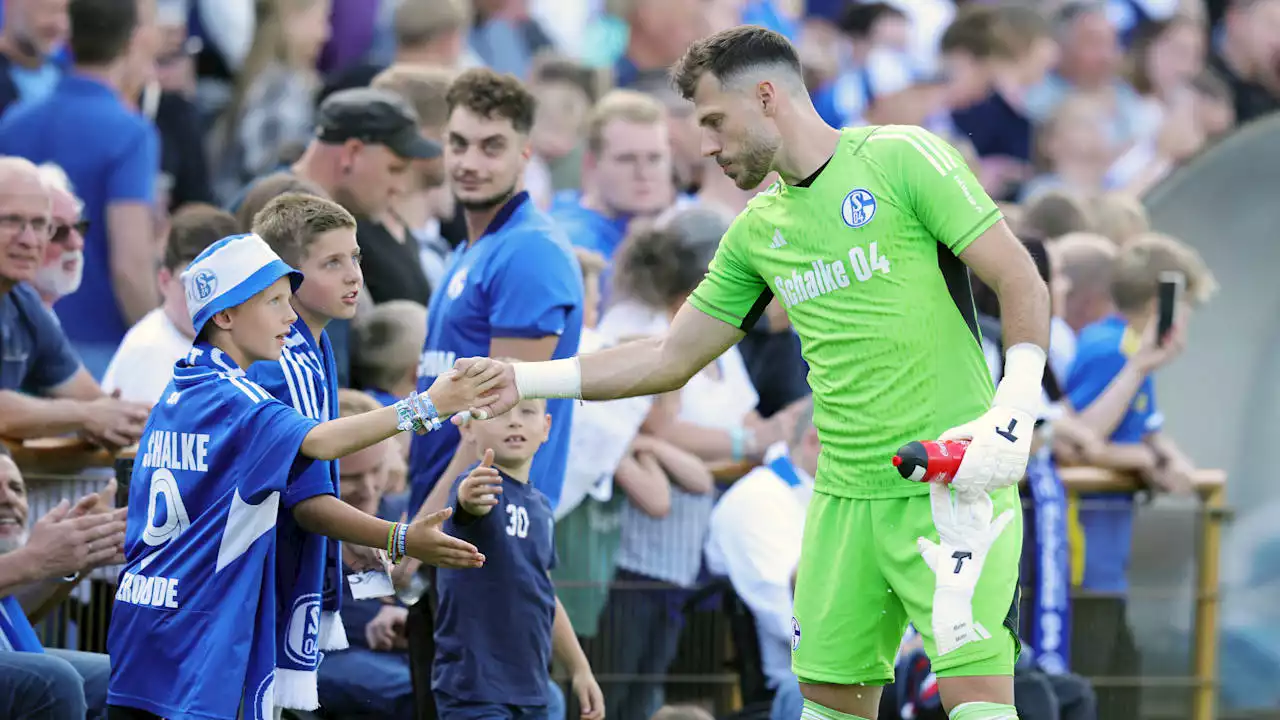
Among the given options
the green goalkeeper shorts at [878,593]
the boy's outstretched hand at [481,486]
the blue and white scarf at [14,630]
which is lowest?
the blue and white scarf at [14,630]

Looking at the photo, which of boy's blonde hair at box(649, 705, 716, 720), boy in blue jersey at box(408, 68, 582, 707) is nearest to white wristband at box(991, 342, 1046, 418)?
boy in blue jersey at box(408, 68, 582, 707)

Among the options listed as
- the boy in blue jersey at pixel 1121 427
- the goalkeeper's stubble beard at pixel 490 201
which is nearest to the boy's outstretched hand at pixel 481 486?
the goalkeeper's stubble beard at pixel 490 201

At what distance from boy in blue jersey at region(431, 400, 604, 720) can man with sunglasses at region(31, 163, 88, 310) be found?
208cm

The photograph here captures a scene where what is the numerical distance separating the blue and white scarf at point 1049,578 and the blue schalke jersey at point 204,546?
4020 millimetres

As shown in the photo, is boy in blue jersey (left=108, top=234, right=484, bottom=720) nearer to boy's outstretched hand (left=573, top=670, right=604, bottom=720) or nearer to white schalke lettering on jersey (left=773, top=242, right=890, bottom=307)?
white schalke lettering on jersey (left=773, top=242, right=890, bottom=307)

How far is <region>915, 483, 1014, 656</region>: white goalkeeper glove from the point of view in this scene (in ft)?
17.7

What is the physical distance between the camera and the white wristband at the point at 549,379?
598cm

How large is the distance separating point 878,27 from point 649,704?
8162 millimetres

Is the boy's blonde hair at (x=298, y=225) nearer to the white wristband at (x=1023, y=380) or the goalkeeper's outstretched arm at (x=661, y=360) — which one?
the goalkeeper's outstretched arm at (x=661, y=360)

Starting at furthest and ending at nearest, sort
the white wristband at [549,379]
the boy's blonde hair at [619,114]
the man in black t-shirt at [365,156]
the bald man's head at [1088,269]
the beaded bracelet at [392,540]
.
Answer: the bald man's head at [1088,269] → the boy's blonde hair at [619,114] → the man in black t-shirt at [365,156] → the white wristband at [549,379] → the beaded bracelet at [392,540]

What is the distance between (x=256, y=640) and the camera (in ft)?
18.0

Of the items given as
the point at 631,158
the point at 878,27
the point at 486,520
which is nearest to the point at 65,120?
the point at 631,158

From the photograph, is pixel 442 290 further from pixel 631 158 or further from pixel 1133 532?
pixel 1133 532

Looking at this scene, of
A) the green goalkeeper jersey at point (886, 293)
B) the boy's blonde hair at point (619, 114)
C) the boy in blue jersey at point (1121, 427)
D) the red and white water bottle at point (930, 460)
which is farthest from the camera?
the boy's blonde hair at point (619, 114)
